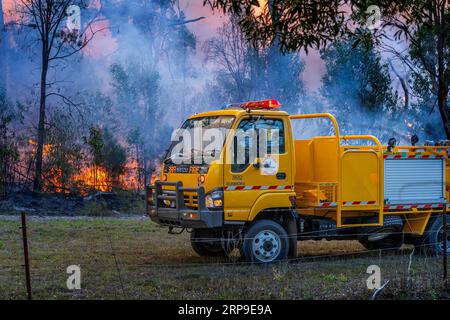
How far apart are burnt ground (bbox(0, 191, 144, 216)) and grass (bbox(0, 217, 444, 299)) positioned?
416 cm

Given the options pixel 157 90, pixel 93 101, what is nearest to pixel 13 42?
pixel 93 101

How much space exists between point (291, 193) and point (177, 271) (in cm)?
223

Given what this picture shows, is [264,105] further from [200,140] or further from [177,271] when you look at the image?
[177,271]

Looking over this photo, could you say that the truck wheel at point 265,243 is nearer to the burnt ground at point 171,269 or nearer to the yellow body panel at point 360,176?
the burnt ground at point 171,269

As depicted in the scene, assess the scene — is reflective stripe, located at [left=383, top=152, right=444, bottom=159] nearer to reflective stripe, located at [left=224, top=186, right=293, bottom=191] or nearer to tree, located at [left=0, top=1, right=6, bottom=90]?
reflective stripe, located at [left=224, top=186, right=293, bottom=191]

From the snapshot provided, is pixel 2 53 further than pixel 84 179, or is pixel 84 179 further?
pixel 2 53

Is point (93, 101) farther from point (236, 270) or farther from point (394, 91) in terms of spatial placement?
point (236, 270)

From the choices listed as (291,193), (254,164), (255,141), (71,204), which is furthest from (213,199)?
(71,204)

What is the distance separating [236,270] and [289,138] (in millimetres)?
2327

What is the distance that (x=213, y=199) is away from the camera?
9.86 metres

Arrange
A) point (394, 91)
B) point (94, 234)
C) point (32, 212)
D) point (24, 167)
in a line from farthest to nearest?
1. point (394, 91)
2. point (24, 167)
3. point (32, 212)
4. point (94, 234)

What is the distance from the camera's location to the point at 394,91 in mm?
23734

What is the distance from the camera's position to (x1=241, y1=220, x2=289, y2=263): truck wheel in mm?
10148

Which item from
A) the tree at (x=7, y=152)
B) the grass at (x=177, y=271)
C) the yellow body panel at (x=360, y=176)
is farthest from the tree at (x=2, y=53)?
the yellow body panel at (x=360, y=176)
